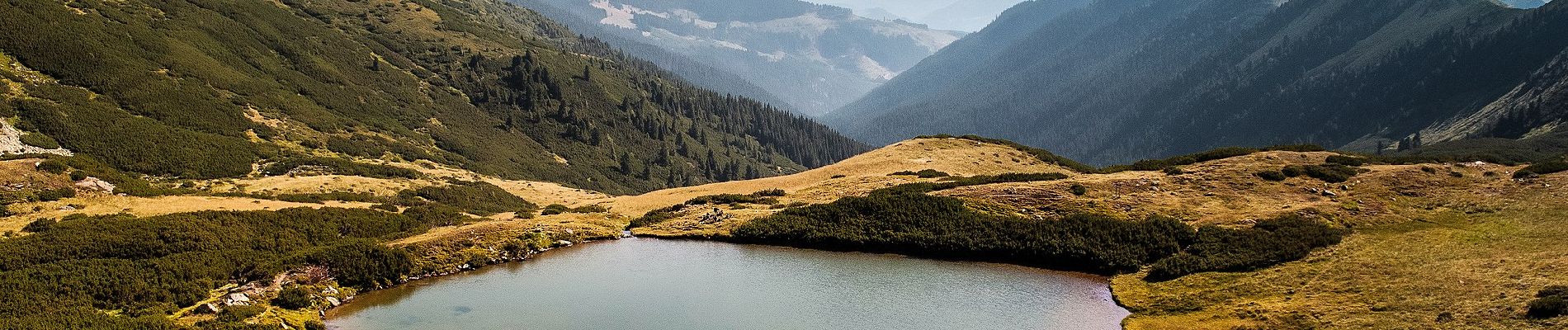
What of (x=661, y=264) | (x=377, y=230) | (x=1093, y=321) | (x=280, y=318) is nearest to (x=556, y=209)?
(x=377, y=230)

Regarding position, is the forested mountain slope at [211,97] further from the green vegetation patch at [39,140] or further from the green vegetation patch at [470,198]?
the green vegetation patch at [470,198]

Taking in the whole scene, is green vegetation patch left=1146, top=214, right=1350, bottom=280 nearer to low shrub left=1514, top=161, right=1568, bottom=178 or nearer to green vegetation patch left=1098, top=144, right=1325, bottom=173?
low shrub left=1514, top=161, right=1568, bottom=178

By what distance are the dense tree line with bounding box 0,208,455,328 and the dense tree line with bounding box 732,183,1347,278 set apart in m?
23.4

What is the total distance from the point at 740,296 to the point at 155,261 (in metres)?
26.0

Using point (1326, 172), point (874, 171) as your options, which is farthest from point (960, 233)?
point (874, 171)

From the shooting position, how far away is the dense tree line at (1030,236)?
39562mm

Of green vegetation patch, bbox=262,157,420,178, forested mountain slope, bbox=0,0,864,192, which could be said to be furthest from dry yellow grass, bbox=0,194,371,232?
green vegetation patch, bbox=262,157,420,178

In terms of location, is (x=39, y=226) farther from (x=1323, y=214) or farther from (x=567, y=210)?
(x=1323, y=214)

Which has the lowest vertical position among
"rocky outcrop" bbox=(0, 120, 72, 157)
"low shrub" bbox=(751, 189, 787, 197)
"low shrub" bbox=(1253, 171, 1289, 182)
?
"low shrub" bbox=(751, 189, 787, 197)

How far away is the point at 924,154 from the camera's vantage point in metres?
89.8

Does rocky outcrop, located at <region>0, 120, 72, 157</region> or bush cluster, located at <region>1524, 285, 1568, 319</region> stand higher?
rocky outcrop, located at <region>0, 120, 72, 157</region>

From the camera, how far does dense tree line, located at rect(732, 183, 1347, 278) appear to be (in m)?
39.6

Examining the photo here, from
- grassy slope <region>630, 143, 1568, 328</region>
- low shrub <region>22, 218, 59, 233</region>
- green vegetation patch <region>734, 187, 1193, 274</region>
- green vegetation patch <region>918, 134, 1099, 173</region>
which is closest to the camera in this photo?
grassy slope <region>630, 143, 1568, 328</region>

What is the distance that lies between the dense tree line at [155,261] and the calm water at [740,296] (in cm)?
398
